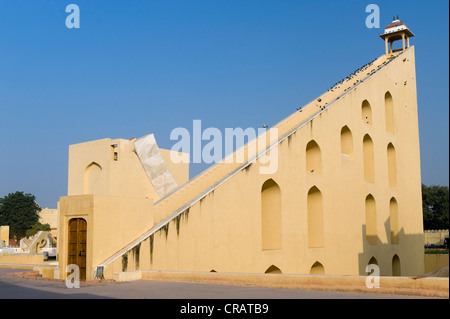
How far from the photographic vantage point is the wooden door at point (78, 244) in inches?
414

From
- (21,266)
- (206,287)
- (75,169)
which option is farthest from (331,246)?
(75,169)

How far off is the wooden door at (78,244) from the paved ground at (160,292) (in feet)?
6.30

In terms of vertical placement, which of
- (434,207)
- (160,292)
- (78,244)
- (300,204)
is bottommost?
(160,292)

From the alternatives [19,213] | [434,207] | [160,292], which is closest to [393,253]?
[160,292]

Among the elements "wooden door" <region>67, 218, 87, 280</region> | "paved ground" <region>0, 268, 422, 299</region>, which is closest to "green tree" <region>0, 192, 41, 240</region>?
"wooden door" <region>67, 218, 87, 280</region>

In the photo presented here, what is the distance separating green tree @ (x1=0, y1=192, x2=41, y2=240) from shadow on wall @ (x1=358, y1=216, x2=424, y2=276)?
4478 centimetres

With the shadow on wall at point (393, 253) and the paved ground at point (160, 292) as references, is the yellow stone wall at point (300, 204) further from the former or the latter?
the paved ground at point (160, 292)

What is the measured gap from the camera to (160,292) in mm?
7070

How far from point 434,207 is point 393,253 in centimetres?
2814

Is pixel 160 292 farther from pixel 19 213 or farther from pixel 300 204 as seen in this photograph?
pixel 19 213

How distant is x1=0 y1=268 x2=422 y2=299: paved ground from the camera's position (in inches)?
253

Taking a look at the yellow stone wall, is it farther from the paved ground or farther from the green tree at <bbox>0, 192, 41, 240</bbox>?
the green tree at <bbox>0, 192, 41, 240</bbox>

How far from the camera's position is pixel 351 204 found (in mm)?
16562
